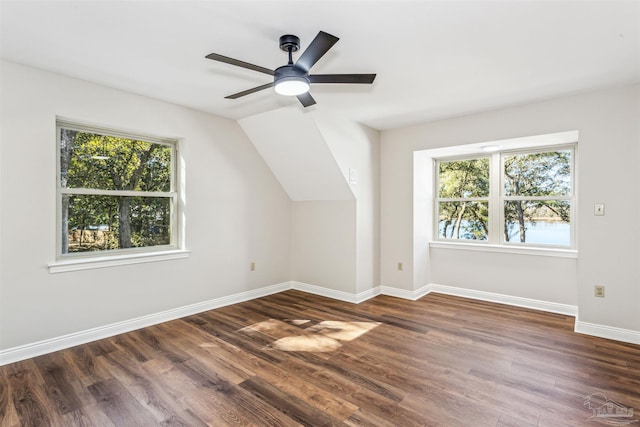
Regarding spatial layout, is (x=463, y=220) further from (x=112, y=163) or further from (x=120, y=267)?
(x=112, y=163)

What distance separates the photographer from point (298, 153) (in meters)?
4.16

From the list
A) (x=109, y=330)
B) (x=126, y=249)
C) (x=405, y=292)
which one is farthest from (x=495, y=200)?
(x=109, y=330)

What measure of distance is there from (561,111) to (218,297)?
170 inches

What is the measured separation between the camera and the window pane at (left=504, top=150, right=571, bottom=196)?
3.95 meters

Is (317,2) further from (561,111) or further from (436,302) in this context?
(436,302)

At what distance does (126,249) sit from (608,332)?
15.7 feet

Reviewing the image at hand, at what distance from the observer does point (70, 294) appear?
2902mm

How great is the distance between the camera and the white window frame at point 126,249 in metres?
2.92

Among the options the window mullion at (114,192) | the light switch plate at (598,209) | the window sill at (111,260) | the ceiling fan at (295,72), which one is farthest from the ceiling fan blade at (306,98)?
the light switch plate at (598,209)

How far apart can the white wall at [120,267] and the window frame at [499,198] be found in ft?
7.92

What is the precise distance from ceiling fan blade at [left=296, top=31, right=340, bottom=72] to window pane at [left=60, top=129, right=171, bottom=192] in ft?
7.57

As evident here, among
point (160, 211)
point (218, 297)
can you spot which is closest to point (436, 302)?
point (218, 297)

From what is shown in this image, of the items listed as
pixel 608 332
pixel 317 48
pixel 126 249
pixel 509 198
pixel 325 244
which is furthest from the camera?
pixel 325 244

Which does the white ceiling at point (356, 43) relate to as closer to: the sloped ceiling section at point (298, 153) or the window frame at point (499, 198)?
the sloped ceiling section at point (298, 153)
